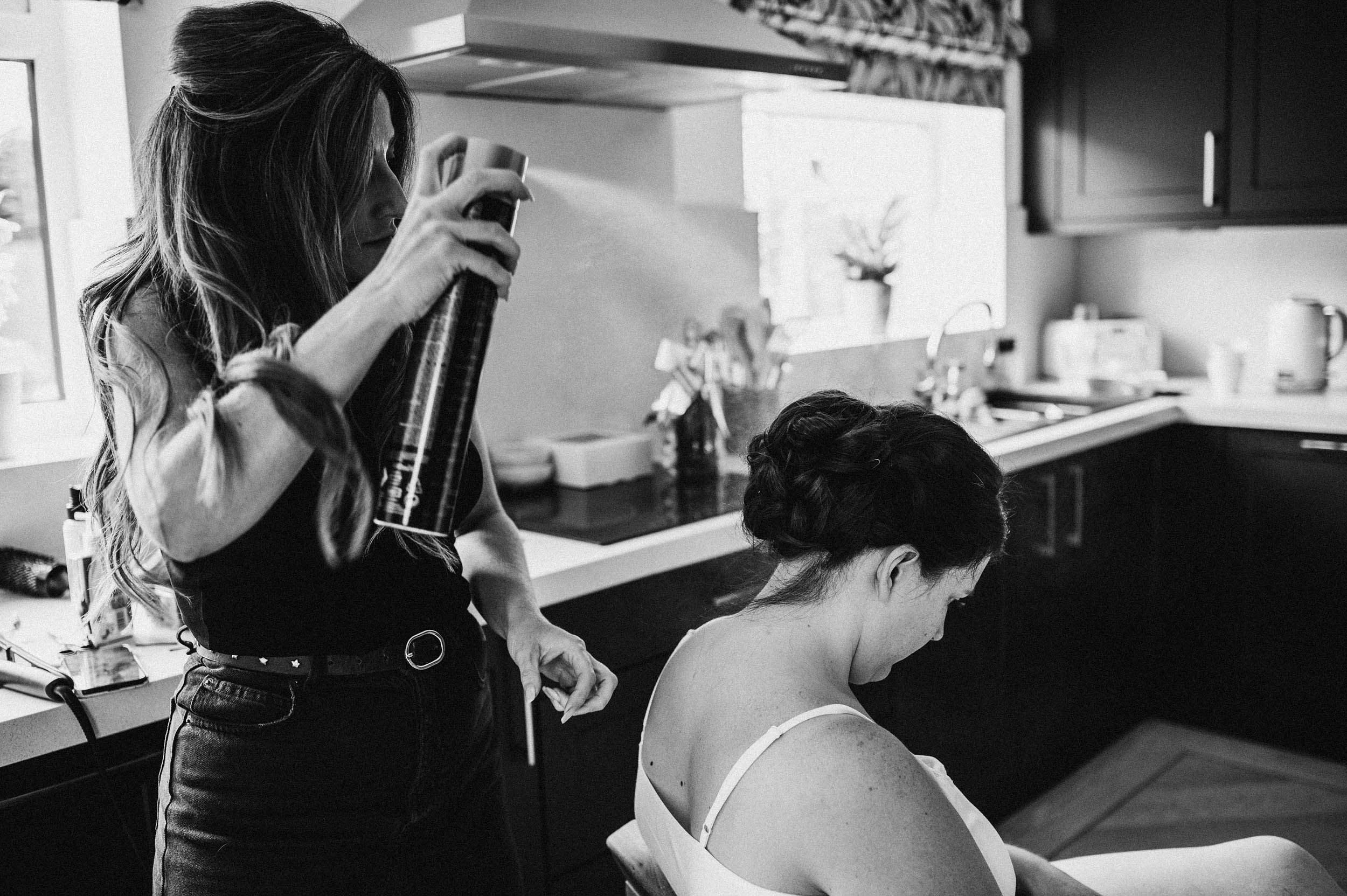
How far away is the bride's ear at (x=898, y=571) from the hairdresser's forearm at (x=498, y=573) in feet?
1.20

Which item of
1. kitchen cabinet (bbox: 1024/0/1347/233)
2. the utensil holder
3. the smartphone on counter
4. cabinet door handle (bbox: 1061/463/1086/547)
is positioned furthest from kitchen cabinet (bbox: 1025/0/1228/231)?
the smartphone on counter

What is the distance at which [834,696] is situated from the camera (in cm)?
116

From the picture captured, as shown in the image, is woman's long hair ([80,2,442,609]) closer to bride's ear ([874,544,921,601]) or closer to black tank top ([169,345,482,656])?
black tank top ([169,345,482,656])

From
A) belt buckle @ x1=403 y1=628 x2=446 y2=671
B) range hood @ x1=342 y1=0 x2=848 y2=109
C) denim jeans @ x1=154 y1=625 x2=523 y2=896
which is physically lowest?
denim jeans @ x1=154 y1=625 x2=523 y2=896

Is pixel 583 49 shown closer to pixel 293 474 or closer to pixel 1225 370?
pixel 293 474

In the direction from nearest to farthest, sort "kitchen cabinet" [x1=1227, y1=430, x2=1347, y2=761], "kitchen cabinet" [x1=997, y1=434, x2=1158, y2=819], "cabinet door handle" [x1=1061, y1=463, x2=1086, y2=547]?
"kitchen cabinet" [x1=997, y1=434, x2=1158, y2=819] < "cabinet door handle" [x1=1061, y1=463, x2=1086, y2=547] < "kitchen cabinet" [x1=1227, y1=430, x2=1347, y2=761]

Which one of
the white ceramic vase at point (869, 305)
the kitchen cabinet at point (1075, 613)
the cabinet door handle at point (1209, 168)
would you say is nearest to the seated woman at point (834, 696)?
the kitchen cabinet at point (1075, 613)

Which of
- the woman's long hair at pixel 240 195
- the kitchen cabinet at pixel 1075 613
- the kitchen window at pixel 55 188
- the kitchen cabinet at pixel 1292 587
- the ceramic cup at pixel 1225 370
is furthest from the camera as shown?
the ceramic cup at pixel 1225 370

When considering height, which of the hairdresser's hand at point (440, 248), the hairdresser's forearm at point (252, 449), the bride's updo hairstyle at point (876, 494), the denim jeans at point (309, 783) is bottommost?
the denim jeans at point (309, 783)

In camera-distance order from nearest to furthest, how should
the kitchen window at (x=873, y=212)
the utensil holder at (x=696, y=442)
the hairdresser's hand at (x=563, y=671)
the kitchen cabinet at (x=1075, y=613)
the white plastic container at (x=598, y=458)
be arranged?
the hairdresser's hand at (x=563, y=671), the white plastic container at (x=598, y=458), the utensil holder at (x=696, y=442), the kitchen cabinet at (x=1075, y=613), the kitchen window at (x=873, y=212)

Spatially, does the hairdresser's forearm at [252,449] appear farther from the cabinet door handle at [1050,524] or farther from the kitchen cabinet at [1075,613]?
the cabinet door handle at [1050,524]

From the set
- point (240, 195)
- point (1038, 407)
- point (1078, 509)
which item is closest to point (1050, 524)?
point (1078, 509)

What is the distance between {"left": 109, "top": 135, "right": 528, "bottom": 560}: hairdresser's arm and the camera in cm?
87

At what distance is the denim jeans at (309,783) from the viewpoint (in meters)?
1.13
